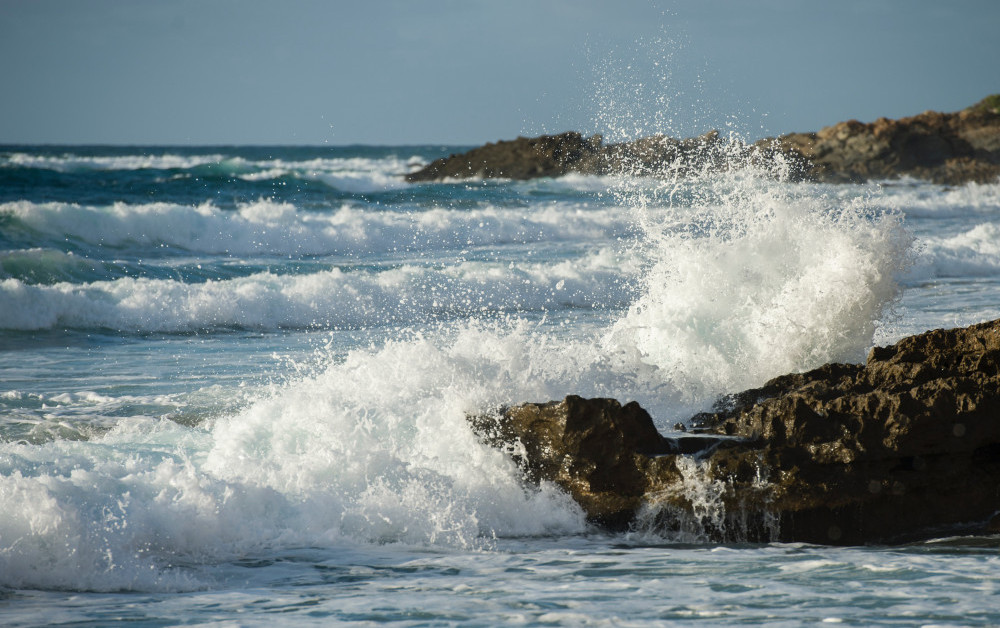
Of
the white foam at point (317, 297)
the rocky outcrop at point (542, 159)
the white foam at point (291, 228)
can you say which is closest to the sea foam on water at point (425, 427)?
the white foam at point (317, 297)

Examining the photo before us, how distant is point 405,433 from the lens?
5.83 meters

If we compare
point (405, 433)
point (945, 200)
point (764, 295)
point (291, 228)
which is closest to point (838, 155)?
point (945, 200)

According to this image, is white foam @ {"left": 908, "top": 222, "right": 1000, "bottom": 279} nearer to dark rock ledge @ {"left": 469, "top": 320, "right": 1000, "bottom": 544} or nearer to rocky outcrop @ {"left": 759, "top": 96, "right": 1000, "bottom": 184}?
dark rock ledge @ {"left": 469, "top": 320, "right": 1000, "bottom": 544}

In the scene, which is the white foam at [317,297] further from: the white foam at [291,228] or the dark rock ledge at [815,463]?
the dark rock ledge at [815,463]

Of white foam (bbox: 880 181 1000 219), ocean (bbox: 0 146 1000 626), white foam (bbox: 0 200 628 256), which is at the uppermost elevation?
white foam (bbox: 880 181 1000 219)

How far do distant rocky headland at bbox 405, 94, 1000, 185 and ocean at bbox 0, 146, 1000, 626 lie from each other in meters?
30.6

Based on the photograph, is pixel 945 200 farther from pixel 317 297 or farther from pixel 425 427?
pixel 425 427

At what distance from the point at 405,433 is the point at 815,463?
2.32 metres

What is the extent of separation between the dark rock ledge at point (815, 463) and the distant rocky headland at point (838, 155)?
3835cm

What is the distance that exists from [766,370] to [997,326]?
6.78 ft

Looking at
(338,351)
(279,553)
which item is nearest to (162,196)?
(338,351)

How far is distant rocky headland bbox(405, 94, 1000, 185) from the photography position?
1743 inches

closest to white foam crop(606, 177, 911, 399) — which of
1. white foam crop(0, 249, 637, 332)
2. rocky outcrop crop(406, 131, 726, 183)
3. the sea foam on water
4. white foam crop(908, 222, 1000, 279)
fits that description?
the sea foam on water

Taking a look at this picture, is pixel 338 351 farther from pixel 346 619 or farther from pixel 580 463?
pixel 346 619
